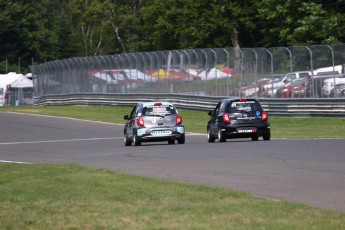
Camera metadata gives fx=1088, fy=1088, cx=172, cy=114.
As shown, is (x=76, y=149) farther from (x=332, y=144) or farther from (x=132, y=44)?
(x=132, y=44)

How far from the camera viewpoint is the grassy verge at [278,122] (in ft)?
118

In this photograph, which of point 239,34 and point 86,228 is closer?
point 86,228

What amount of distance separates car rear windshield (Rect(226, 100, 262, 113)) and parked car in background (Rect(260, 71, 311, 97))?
37.0ft

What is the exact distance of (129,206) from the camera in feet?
44.5

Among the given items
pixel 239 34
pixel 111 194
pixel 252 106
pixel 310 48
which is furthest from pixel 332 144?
pixel 239 34

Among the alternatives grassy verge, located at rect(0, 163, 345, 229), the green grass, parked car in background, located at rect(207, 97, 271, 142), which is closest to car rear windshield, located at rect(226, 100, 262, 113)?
parked car in background, located at rect(207, 97, 271, 142)

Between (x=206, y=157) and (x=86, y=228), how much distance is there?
11.4 m

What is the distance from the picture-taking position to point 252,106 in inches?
1216

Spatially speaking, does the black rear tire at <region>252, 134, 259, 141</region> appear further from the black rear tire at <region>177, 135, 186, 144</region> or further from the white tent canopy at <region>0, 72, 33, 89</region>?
the white tent canopy at <region>0, 72, 33, 89</region>

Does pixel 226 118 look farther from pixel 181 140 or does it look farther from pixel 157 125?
pixel 157 125

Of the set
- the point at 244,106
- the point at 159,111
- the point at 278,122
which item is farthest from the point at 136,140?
the point at 278,122

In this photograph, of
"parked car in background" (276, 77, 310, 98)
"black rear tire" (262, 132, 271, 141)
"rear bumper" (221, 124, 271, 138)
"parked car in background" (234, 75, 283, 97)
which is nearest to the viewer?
"rear bumper" (221, 124, 271, 138)

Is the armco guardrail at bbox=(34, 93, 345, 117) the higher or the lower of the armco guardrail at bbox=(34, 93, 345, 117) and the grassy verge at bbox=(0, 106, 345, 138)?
the higher

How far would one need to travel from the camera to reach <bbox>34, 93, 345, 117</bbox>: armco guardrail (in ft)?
137
